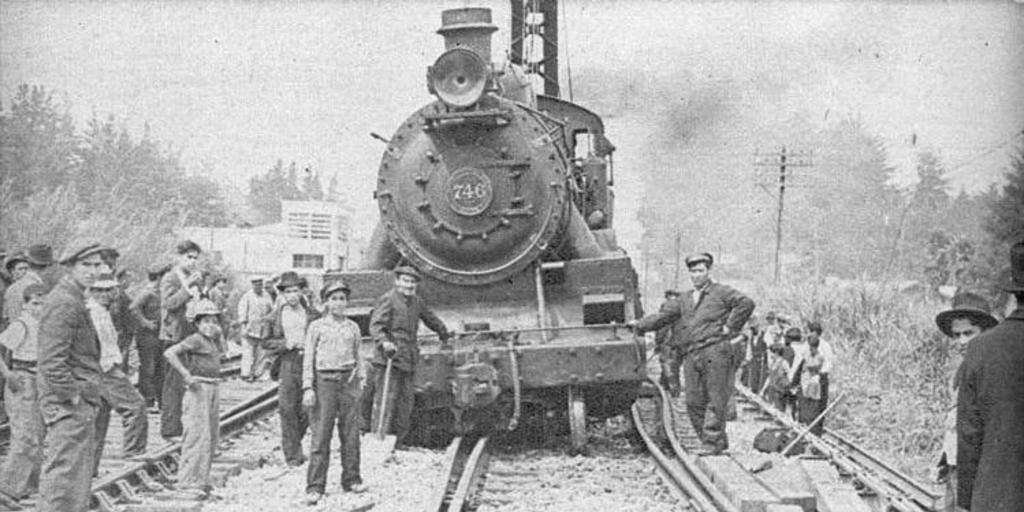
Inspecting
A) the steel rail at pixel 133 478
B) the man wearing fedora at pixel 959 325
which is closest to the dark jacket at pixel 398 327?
the steel rail at pixel 133 478

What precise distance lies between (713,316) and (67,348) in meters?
4.93

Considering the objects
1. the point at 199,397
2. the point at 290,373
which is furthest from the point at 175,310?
the point at 199,397

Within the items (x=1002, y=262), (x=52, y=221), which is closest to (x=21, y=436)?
(x=52, y=221)

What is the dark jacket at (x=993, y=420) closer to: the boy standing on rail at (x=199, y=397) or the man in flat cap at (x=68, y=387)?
the man in flat cap at (x=68, y=387)

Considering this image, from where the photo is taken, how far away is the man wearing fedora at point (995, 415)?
409 centimetres

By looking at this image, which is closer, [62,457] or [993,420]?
[993,420]

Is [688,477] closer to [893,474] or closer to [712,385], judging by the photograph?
[712,385]

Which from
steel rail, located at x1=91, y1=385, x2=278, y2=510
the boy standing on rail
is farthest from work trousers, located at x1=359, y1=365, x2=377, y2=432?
the boy standing on rail

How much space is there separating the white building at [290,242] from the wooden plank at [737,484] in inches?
1130

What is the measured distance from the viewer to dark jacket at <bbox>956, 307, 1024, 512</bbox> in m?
4.09

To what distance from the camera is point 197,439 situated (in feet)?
23.0

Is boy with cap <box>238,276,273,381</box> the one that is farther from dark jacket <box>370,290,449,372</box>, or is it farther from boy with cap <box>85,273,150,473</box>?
boy with cap <box>85,273,150,473</box>

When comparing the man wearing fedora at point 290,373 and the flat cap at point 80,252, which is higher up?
the flat cap at point 80,252

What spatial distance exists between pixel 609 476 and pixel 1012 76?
397cm
